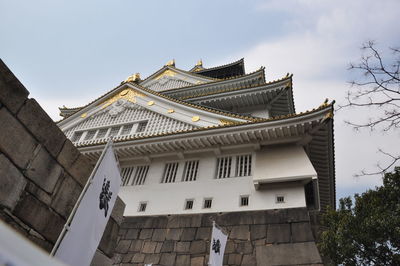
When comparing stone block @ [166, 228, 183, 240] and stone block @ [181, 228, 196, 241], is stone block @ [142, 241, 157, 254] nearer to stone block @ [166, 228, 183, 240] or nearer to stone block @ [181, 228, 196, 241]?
stone block @ [166, 228, 183, 240]

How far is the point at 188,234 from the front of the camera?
8531 millimetres

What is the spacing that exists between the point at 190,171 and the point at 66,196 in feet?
22.0

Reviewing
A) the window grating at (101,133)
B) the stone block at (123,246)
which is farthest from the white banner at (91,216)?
the window grating at (101,133)

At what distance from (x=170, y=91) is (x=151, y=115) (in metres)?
6.19

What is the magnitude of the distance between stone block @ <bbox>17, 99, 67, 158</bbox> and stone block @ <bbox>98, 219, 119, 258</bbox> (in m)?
1.75

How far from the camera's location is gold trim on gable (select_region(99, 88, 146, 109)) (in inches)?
571

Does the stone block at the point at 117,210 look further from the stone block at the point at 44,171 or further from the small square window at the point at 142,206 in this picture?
the small square window at the point at 142,206

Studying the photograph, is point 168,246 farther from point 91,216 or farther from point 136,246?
point 91,216

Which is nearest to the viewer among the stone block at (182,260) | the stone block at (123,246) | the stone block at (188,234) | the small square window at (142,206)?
the stone block at (182,260)

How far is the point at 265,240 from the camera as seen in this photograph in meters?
7.70

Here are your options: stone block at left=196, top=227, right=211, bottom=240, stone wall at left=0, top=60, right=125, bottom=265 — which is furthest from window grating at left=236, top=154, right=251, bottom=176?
stone wall at left=0, top=60, right=125, bottom=265

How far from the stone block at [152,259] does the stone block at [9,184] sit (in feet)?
19.2

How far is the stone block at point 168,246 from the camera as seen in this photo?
8.35 m

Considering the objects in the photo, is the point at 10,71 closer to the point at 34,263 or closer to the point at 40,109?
A: the point at 40,109
